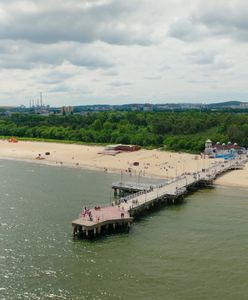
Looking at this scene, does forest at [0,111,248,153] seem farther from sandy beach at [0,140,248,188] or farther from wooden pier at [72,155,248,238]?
wooden pier at [72,155,248,238]

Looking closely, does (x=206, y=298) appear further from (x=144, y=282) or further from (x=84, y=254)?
(x=84, y=254)

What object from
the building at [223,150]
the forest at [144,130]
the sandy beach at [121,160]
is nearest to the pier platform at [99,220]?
the sandy beach at [121,160]

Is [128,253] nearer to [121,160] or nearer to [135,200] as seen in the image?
[135,200]

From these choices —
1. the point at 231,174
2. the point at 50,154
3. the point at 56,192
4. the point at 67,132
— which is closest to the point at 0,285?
the point at 56,192

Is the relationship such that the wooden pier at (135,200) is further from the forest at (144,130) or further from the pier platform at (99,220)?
the forest at (144,130)

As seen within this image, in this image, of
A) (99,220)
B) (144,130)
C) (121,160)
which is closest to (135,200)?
(99,220)

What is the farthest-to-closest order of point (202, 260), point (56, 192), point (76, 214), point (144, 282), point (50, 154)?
point (50, 154) → point (56, 192) → point (76, 214) → point (202, 260) → point (144, 282)

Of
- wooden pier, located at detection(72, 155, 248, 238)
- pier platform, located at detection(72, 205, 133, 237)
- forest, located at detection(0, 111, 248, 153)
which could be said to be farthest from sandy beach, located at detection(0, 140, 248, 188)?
pier platform, located at detection(72, 205, 133, 237)
